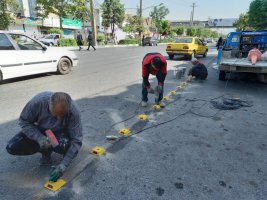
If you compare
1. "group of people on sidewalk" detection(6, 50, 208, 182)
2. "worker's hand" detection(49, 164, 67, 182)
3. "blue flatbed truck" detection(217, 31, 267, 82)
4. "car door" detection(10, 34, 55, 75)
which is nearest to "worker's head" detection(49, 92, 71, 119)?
"group of people on sidewalk" detection(6, 50, 208, 182)

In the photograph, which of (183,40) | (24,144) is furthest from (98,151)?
(183,40)

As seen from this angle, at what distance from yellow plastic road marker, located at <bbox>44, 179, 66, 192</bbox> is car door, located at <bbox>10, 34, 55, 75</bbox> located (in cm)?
557

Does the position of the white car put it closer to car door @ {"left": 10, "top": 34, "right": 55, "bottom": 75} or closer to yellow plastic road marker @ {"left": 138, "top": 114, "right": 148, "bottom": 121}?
car door @ {"left": 10, "top": 34, "right": 55, "bottom": 75}

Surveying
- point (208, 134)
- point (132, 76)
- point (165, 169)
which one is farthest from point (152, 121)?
point (132, 76)

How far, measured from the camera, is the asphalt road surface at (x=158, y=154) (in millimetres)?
2410

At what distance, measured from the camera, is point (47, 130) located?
248cm

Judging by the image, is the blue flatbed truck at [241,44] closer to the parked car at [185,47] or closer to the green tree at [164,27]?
the parked car at [185,47]

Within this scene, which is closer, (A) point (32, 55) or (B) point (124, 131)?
(B) point (124, 131)

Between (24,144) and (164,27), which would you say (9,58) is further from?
(164,27)

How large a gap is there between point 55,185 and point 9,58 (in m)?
5.49

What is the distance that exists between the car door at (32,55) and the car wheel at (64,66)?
42cm

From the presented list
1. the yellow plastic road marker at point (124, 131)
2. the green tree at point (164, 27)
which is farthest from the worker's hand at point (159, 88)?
the green tree at point (164, 27)

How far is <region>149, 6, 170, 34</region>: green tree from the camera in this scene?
5941 centimetres

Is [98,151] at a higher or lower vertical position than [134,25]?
lower
